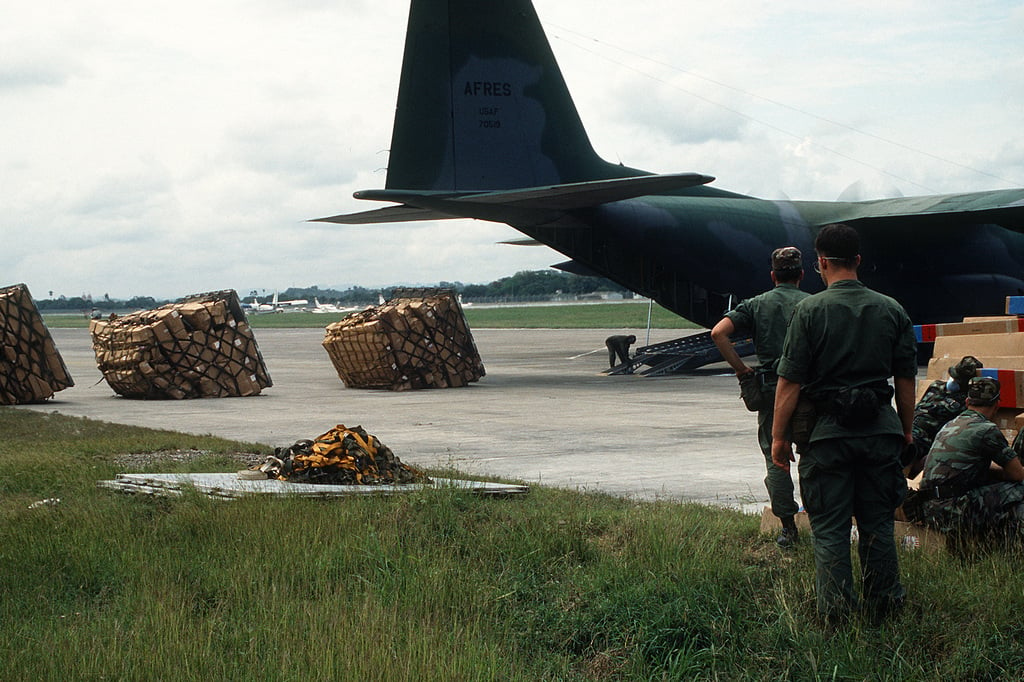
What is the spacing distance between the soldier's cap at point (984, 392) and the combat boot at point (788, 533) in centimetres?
140

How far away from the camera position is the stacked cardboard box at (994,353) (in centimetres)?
726

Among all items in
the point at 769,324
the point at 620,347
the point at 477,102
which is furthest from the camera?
the point at 620,347

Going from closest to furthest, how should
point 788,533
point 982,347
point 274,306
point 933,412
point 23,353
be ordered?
point 788,533 < point 933,412 < point 982,347 < point 23,353 < point 274,306

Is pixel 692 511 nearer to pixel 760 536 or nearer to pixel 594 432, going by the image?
pixel 760 536

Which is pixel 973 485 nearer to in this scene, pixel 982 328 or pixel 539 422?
pixel 982 328

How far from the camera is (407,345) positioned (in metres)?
22.9

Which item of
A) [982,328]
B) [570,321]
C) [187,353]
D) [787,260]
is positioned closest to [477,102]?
[187,353]

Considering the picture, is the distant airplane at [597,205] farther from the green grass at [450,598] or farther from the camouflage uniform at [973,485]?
the camouflage uniform at [973,485]

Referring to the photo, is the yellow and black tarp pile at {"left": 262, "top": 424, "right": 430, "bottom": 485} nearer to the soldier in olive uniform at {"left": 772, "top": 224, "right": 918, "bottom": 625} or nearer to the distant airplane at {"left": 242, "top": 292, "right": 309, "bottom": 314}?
the soldier in olive uniform at {"left": 772, "top": 224, "right": 918, "bottom": 625}

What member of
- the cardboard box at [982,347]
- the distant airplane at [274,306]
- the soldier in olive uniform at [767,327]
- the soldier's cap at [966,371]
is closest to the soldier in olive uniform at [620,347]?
the cardboard box at [982,347]

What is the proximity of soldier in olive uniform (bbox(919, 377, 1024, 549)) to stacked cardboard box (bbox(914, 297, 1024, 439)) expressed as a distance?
3.12ft

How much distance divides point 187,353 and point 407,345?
179 inches

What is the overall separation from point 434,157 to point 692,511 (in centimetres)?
1470

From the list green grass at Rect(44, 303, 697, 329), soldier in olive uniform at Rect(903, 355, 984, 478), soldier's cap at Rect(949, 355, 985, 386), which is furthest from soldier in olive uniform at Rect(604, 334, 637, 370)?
green grass at Rect(44, 303, 697, 329)
